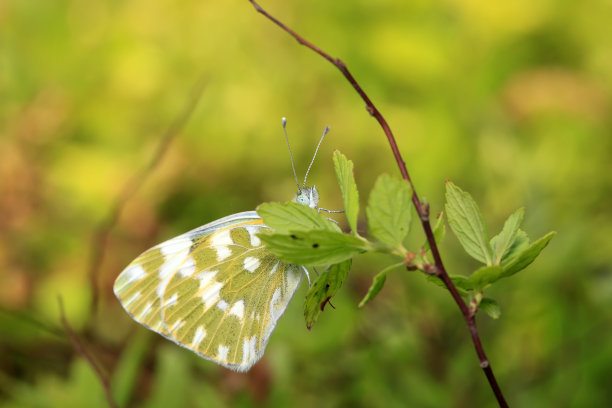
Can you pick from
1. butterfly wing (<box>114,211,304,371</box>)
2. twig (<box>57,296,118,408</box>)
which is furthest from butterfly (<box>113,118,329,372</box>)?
twig (<box>57,296,118,408</box>)

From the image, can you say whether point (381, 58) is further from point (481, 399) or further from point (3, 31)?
point (3, 31)

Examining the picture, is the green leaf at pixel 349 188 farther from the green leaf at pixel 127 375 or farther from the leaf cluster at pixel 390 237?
the green leaf at pixel 127 375

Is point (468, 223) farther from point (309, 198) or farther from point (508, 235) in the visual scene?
point (309, 198)

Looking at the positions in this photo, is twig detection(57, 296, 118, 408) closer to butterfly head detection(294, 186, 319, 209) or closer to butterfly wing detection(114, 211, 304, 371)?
butterfly wing detection(114, 211, 304, 371)

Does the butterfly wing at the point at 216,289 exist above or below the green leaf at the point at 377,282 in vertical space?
below

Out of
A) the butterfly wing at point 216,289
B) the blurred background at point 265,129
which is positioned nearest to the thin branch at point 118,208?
the butterfly wing at point 216,289

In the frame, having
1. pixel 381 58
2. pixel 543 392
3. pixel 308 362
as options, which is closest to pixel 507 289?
pixel 543 392

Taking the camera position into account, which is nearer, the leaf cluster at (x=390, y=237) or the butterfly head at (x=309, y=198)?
the leaf cluster at (x=390, y=237)
